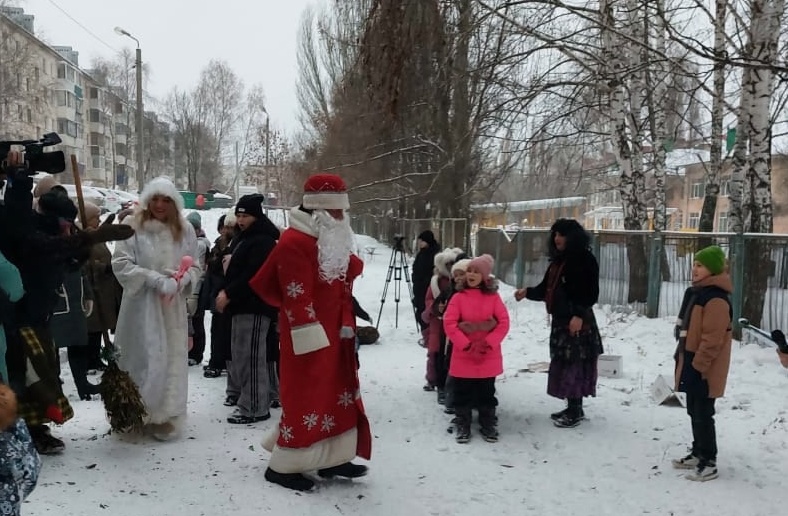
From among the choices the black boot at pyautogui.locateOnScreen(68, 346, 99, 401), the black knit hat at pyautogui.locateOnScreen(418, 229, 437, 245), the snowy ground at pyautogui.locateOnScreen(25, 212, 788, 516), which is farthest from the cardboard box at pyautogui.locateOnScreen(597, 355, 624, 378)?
the black boot at pyautogui.locateOnScreen(68, 346, 99, 401)

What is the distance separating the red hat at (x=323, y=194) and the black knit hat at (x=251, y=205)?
4.74ft

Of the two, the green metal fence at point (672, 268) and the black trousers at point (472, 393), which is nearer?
the black trousers at point (472, 393)

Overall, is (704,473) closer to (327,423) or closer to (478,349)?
(478,349)

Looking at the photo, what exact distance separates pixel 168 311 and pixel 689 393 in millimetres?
3693

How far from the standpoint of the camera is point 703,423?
4594mm

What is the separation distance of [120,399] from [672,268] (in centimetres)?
821

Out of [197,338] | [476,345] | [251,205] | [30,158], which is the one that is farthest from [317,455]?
[197,338]

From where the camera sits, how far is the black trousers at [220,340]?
612cm

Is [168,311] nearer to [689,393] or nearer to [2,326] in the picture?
[2,326]

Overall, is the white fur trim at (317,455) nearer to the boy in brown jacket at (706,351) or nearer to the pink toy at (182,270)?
the pink toy at (182,270)

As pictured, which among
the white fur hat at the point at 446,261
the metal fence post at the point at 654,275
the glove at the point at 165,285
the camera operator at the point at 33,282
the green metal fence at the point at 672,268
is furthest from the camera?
the metal fence post at the point at 654,275

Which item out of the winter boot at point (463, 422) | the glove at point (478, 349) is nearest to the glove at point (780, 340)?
the glove at point (478, 349)

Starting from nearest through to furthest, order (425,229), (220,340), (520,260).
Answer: (220,340), (520,260), (425,229)

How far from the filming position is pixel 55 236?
4234 millimetres
